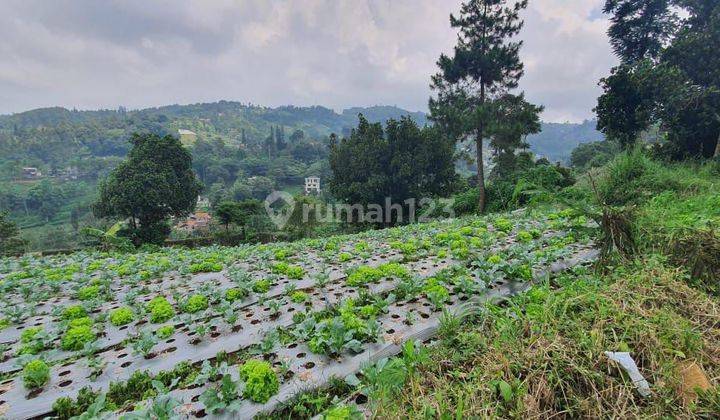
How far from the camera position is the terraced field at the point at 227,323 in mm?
1431

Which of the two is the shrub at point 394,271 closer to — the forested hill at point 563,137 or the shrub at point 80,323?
the shrub at point 80,323

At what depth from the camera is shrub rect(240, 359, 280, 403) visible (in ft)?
4.42

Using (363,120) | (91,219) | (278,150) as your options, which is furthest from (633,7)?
(278,150)

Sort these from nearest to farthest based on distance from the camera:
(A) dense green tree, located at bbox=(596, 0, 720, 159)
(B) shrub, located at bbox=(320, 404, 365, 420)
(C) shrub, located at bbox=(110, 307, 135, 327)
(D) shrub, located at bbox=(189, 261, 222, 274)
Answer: (B) shrub, located at bbox=(320, 404, 365, 420) → (C) shrub, located at bbox=(110, 307, 135, 327) → (D) shrub, located at bbox=(189, 261, 222, 274) → (A) dense green tree, located at bbox=(596, 0, 720, 159)

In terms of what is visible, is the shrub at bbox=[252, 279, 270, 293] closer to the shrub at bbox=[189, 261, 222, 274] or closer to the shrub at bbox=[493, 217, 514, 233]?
the shrub at bbox=[189, 261, 222, 274]

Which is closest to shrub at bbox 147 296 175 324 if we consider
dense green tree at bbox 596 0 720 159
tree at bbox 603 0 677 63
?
dense green tree at bbox 596 0 720 159

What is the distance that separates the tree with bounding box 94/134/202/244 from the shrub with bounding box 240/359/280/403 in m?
18.3

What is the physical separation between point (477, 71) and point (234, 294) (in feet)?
48.8

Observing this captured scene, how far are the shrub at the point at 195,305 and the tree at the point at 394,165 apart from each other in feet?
45.6

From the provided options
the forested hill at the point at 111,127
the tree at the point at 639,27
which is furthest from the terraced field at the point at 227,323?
the forested hill at the point at 111,127

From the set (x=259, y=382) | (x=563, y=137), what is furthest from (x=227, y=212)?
(x=563, y=137)

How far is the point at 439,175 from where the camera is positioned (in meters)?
17.0

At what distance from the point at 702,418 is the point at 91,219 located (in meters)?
47.6

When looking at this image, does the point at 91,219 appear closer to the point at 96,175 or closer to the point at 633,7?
the point at 96,175
